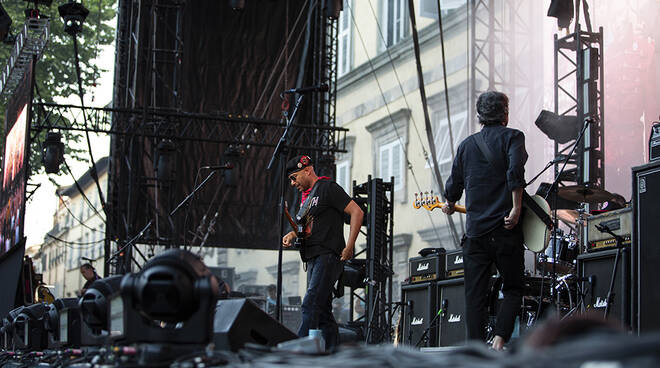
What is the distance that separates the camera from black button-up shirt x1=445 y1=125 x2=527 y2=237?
502cm

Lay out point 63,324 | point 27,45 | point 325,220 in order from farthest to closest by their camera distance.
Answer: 1. point 27,45
2. point 325,220
3. point 63,324

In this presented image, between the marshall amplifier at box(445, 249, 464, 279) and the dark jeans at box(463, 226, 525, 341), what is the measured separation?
11.4 ft

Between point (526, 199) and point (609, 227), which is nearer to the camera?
point (526, 199)

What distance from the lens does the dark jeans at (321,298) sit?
6.29 m

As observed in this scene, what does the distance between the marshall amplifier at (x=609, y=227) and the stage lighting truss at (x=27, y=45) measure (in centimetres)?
857

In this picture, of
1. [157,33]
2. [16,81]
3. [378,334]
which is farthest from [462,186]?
[16,81]

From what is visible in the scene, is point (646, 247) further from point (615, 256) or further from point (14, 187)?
point (14, 187)

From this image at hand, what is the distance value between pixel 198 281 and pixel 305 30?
1204 cm

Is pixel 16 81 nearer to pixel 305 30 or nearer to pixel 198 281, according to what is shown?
pixel 305 30

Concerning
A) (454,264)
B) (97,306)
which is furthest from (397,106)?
(97,306)

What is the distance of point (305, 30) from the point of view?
14859mm

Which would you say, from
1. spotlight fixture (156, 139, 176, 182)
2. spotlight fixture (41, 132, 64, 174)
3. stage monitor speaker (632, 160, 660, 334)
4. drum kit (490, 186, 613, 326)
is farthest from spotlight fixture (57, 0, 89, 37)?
stage monitor speaker (632, 160, 660, 334)

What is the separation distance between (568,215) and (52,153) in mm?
8206

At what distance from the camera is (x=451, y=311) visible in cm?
867
